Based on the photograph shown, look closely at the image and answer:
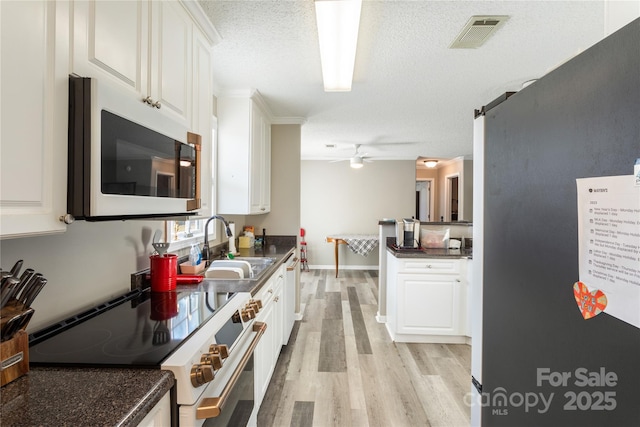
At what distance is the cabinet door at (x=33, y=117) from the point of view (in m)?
0.68

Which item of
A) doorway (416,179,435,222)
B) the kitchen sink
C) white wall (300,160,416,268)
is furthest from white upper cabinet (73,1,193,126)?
doorway (416,179,435,222)

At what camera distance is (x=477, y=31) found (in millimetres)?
1822

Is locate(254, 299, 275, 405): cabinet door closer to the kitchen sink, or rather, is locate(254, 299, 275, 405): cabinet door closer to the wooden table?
the kitchen sink

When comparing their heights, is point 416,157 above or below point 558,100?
above

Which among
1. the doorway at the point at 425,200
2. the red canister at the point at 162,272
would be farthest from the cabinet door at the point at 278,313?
the doorway at the point at 425,200

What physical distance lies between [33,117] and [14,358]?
0.60m

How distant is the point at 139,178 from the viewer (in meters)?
1.06

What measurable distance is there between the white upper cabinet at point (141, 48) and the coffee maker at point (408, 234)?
2.54 meters

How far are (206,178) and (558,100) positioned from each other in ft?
5.18

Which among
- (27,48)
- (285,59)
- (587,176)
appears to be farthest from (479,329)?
(285,59)

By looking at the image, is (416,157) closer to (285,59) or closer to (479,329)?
(285,59)

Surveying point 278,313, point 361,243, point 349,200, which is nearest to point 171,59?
point 278,313

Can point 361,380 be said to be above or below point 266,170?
below

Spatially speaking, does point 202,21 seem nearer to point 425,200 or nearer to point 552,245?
point 552,245
